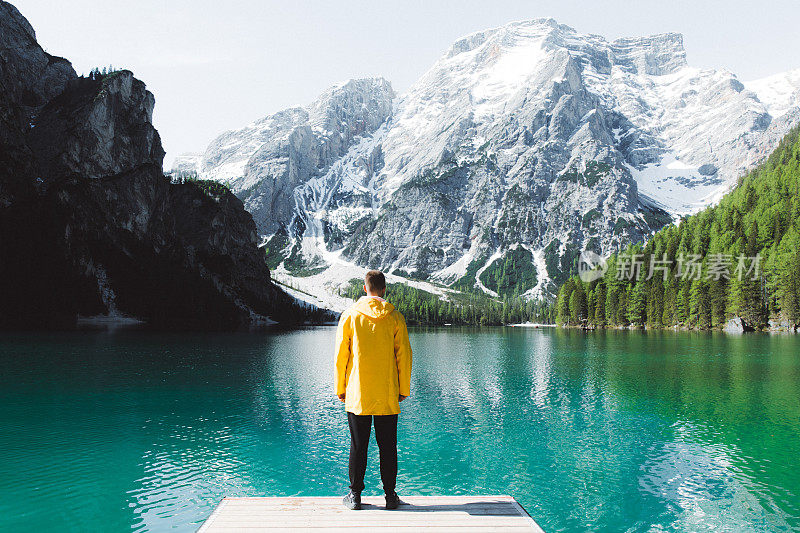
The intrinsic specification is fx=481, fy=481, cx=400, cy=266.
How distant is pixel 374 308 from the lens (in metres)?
9.84

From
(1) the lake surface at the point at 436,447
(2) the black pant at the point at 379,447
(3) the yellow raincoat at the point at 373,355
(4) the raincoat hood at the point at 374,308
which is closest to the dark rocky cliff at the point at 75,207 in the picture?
(1) the lake surface at the point at 436,447

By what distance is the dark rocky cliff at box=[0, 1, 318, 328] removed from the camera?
14550 centimetres

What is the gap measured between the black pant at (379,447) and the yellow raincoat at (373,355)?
0.24 meters

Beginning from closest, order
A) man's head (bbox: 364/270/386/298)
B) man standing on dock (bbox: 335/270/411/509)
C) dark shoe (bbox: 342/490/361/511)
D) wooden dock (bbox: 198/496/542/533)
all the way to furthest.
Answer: wooden dock (bbox: 198/496/542/533) < dark shoe (bbox: 342/490/361/511) < man standing on dock (bbox: 335/270/411/509) < man's head (bbox: 364/270/386/298)

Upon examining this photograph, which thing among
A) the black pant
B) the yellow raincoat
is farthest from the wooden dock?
the yellow raincoat

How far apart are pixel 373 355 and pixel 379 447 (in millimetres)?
1864

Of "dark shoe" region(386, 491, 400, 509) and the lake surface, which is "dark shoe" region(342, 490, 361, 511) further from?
the lake surface

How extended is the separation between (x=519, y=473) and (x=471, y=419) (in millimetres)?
9595

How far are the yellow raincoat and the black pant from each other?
9.5 inches

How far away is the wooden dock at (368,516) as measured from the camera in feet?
28.1

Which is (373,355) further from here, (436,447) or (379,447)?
(436,447)

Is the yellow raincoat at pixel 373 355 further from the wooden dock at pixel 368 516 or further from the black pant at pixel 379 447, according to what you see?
the wooden dock at pixel 368 516

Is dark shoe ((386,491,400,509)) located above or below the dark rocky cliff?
below

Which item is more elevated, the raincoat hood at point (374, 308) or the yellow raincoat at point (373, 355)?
the raincoat hood at point (374, 308)
